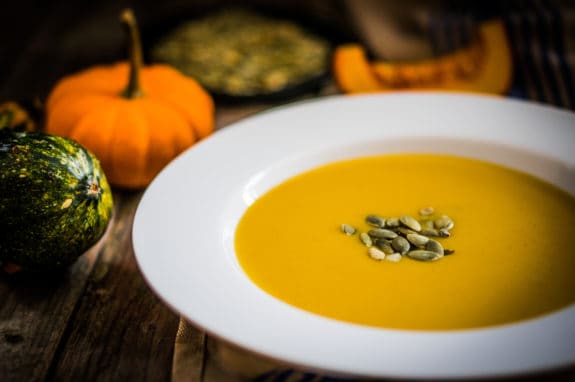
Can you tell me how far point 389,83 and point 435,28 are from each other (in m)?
0.31

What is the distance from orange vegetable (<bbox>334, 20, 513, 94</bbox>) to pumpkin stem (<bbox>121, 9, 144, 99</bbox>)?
57cm

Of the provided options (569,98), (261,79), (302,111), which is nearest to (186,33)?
(261,79)

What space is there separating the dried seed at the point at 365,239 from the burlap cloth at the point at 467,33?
0.32 meters

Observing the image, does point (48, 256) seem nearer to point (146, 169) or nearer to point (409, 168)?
point (146, 169)

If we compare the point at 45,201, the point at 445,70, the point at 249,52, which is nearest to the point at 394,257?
the point at 45,201

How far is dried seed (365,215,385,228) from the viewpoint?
125 centimetres

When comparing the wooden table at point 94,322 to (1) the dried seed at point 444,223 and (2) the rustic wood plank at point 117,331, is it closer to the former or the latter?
(2) the rustic wood plank at point 117,331

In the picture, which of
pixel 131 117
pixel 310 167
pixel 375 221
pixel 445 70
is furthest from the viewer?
pixel 445 70

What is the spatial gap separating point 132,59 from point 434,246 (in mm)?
878

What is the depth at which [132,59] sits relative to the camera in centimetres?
162

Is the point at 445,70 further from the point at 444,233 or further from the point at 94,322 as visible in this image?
the point at 94,322

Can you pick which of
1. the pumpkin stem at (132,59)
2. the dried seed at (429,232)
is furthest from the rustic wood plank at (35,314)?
the dried seed at (429,232)

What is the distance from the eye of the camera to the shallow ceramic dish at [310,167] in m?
0.88

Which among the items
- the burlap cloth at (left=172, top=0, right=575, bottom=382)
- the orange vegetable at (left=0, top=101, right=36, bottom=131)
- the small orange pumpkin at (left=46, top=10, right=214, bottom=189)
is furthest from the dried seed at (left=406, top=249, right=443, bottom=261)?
the orange vegetable at (left=0, top=101, right=36, bottom=131)
